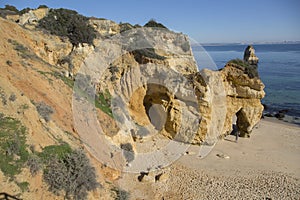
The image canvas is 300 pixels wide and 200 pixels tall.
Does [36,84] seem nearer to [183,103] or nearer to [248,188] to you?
[183,103]

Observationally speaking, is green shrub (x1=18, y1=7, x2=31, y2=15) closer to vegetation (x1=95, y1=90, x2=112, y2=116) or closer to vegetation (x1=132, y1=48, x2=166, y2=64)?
vegetation (x1=132, y1=48, x2=166, y2=64)

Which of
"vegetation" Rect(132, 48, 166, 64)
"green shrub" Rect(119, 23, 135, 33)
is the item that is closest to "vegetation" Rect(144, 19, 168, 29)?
"green shrub" Rect(119, 23, 135, 33)

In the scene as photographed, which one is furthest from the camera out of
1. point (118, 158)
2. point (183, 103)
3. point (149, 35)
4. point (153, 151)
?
point (149, 35)

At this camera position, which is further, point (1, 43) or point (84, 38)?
point (84, 38)

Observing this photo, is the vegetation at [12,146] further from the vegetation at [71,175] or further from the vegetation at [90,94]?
the vegetation at [90,94]

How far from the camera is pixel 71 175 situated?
8211 millimetres

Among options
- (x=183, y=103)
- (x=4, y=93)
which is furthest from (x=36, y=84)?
(x=183, y=103)

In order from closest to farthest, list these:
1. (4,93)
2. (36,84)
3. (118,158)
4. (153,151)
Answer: (4,93) → (36,84) → (118,158) → (153,151)

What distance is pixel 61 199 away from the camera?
7.59m

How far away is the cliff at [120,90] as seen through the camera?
10.9m

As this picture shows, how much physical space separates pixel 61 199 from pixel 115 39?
15.3 meters

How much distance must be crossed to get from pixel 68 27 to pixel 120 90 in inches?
244

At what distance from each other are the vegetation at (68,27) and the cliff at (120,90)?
1.42ft

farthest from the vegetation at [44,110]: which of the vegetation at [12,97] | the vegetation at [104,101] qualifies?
the vegetation at [104,101]
